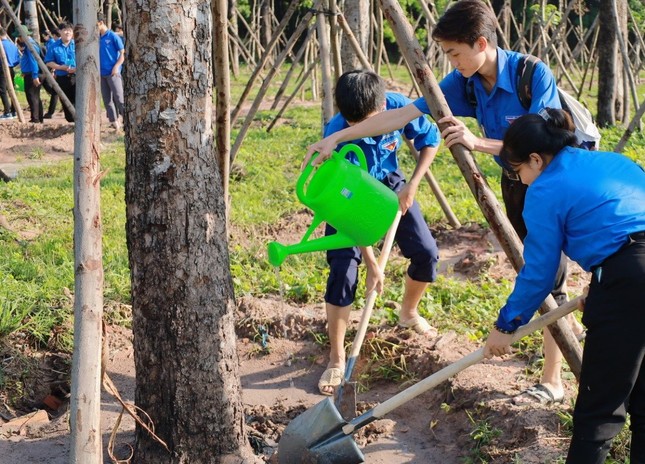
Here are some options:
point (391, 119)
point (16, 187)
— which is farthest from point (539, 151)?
point (16, 187)

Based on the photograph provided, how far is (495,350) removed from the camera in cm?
259

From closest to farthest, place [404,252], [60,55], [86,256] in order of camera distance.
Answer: [86,256] → [404,252] → [60,55]

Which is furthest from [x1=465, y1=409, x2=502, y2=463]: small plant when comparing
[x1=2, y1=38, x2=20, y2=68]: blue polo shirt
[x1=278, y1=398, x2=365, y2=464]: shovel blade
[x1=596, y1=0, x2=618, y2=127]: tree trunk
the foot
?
[x1=2, y1=38, x2=20, y2=68]: blue polo shirt

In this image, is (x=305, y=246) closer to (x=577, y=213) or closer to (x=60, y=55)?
(x=577, y=213)

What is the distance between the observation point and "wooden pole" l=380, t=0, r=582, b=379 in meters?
2.78

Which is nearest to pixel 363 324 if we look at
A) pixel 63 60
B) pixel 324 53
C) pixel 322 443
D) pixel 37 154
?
pixel 322 443

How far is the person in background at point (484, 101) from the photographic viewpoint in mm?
2895

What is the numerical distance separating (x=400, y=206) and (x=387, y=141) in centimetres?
33

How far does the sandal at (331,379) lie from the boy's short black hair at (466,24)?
66.7 inches

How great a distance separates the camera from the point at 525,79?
2977mm

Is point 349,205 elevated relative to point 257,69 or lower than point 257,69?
lower

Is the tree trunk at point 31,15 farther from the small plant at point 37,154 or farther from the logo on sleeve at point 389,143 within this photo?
the logo on sleeve at point 389,143

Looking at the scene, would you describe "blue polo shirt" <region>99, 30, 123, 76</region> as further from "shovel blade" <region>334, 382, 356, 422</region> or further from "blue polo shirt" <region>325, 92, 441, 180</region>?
"shovel blade" <region>334, 382, 356, 422</region>

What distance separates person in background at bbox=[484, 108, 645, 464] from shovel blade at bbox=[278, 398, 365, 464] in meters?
0.84
